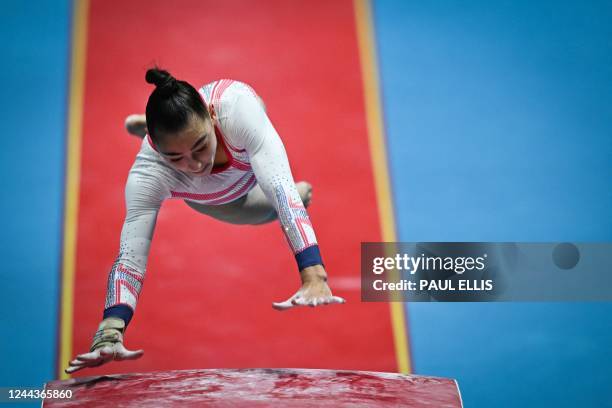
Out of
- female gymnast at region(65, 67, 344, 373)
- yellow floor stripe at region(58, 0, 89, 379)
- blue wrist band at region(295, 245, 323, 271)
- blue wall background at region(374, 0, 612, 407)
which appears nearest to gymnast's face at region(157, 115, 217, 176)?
female gymnast at region(65, 67, 344, 373)

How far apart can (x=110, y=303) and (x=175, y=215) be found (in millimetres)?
1039

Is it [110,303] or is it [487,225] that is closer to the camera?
[110,303]

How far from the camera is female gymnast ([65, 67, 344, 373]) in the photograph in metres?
1.65

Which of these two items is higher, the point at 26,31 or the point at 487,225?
the point at 26,31

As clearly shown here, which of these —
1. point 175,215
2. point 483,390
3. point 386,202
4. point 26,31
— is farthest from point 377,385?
point 26,31

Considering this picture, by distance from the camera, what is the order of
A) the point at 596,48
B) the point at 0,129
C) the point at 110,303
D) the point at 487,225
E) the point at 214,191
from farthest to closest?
the point at 596,48
the point at 0,129
the point at 487,225
the point at 214,191
the point at 110,303

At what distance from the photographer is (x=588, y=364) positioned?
230 centimetres

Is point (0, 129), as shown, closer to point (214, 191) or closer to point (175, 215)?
point (175, 215)

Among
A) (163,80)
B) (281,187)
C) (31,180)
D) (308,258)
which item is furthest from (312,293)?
(31,180)

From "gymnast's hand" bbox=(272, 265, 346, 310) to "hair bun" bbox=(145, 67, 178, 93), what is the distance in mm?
485

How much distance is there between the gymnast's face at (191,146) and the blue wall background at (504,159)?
3.38 feet

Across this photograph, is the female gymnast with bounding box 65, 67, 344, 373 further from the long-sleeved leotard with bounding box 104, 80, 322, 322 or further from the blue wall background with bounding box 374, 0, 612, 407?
the blue wall background with bounding box 374, 0, 612, 407

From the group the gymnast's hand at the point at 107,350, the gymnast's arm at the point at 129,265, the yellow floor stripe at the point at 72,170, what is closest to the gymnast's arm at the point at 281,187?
the gymnast's arm at the point at 129,265

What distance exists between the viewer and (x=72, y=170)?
279 cm
